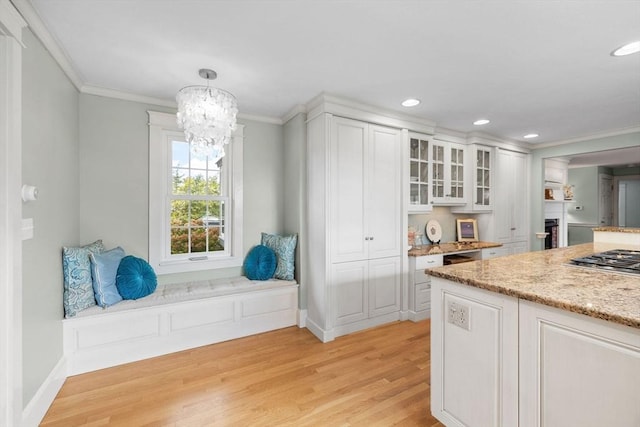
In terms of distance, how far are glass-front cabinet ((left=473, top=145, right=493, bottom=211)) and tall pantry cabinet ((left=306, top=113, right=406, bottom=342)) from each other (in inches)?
62.7

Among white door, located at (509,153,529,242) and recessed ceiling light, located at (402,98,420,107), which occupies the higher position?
recessed ceiling light, located at (402,98,420,107)

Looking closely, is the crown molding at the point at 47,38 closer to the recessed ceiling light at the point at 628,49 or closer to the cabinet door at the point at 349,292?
the cabinet door at the point at 349,292

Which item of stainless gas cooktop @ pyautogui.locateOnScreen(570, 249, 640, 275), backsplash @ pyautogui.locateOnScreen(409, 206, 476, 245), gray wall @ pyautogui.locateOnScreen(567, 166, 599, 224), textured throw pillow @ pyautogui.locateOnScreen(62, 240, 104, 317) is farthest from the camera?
gray wall @ pyautogui.locateOnScreen(567, 166, 599, 224)

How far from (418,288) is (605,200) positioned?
7028 mm

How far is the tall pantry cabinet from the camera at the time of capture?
9.39 ft

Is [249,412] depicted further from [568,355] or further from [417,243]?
[417,243]

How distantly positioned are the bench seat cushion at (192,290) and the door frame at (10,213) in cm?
88

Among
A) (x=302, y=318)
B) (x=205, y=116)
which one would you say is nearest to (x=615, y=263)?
(x=302, y=318)

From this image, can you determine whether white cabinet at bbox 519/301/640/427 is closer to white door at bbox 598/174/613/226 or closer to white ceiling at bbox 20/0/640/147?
white ceiling at bbox 20/0/640/147

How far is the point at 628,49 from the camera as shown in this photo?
6.36 feet

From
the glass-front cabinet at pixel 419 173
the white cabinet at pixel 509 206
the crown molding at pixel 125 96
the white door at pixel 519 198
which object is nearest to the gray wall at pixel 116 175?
the crown molding at pixel 125 96

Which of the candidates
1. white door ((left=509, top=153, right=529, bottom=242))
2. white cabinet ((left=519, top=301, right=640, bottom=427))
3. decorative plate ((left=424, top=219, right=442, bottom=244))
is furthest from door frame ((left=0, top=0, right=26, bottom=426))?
white door ((left=509, top=153, right=529, bottom=242))

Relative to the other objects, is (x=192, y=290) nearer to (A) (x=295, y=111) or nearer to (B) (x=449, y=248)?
(A) (x=295, y=111)

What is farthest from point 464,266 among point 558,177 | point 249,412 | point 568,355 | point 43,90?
point 558,177
